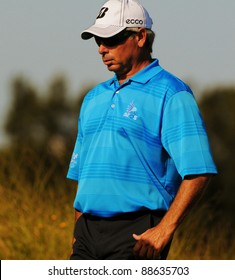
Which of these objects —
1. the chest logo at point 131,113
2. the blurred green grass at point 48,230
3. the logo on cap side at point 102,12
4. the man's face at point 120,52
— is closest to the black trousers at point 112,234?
the chest logo at point 131,113

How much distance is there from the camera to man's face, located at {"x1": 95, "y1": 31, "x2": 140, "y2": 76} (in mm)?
4742

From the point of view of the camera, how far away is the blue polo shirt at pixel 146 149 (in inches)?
177

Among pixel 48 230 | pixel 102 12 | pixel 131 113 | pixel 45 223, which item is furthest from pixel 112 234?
pixel 45 223

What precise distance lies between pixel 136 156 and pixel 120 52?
1.99 feet

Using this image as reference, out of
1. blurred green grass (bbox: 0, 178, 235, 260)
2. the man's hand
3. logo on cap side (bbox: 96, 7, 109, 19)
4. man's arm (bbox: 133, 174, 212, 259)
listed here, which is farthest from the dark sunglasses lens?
blurred green grass (bbox: 0, 178, 235, 260)

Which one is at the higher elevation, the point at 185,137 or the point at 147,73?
the point at 147,73

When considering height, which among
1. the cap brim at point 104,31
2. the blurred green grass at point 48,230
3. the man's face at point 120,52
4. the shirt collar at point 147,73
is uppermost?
the cap brim at point 104,31

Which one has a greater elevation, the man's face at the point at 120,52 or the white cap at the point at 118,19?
the white cap at the point at 118,19

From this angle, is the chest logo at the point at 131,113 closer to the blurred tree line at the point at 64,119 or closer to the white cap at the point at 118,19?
the white cap at the point at 118,19

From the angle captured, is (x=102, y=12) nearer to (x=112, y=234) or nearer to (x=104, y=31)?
(x=104, y=31)

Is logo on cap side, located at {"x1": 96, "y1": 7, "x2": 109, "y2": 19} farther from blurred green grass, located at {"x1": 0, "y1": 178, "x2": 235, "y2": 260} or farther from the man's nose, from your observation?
blurred green grass, located at {"x1": 0, "y1": 178, "x2": 235, "y2": 260}

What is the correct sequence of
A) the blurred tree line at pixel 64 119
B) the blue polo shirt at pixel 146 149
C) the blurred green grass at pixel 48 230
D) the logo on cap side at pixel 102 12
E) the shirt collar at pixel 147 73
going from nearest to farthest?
the blue polo shirt at pixel 146 149 → the shirt collar at pixel 147 73 → the logo on cap side at pixel 102 12 → the blurred green grass at pixel 48 230 → the blurred tree line at pixel 64 119

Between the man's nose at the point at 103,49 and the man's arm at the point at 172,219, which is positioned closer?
the man's arm at the point at 172,219

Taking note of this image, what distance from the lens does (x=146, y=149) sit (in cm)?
454
